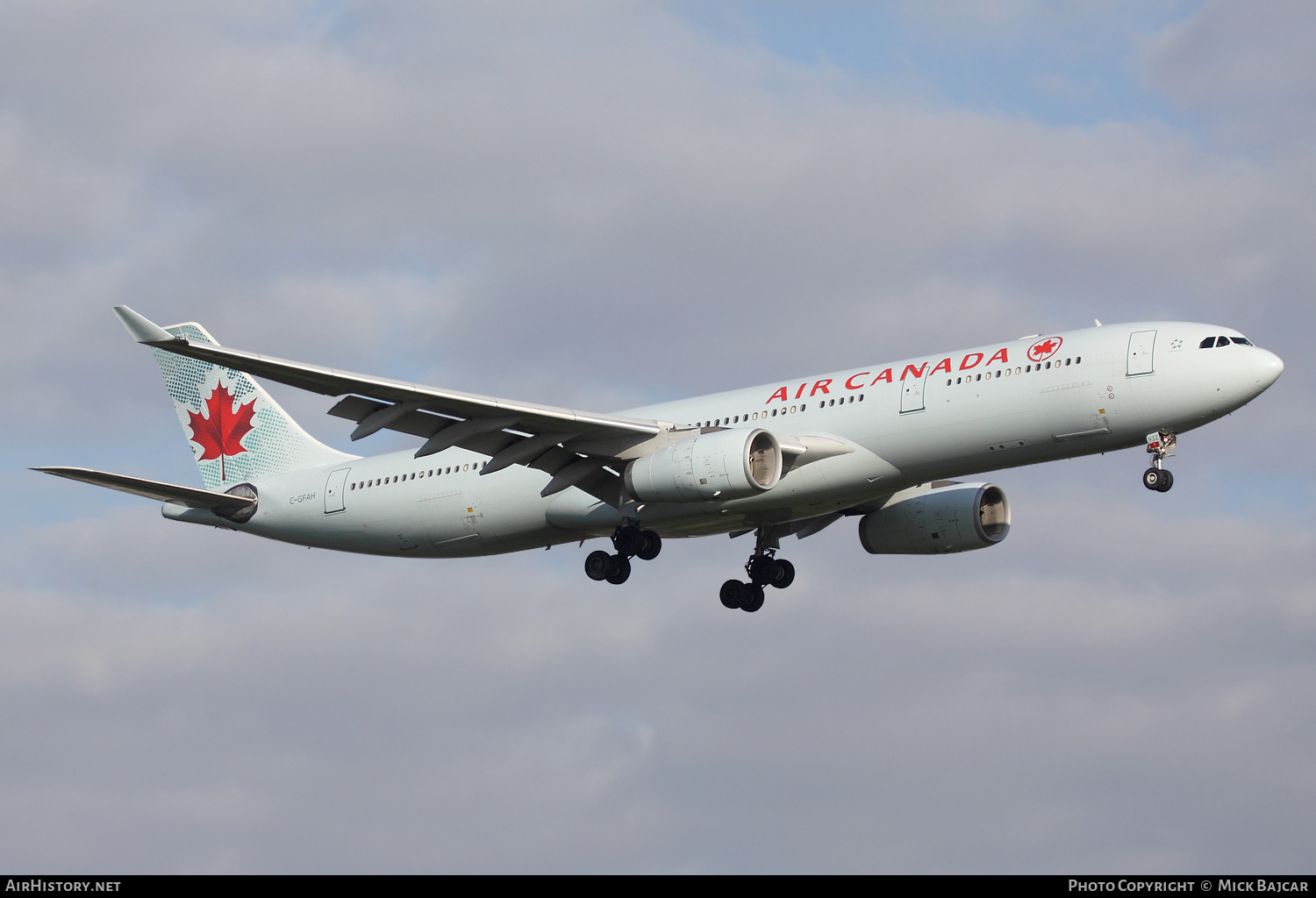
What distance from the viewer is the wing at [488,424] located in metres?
35.1

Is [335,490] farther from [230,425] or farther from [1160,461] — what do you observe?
[1160,461]

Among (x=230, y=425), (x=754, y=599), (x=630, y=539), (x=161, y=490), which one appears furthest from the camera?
(x=230, y=425)

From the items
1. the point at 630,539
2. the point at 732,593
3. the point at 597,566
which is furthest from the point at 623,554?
the point at 732,593

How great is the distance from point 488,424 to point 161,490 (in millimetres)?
10397

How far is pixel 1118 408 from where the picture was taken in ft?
119

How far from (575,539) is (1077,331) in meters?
13.7

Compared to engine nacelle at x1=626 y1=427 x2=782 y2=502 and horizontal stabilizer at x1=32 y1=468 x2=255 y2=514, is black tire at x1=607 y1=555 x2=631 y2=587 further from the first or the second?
horizontal stabilizer at x1=32 y1=468 x2=255 y2=514

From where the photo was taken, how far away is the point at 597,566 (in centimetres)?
4209

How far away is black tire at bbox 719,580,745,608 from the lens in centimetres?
4662

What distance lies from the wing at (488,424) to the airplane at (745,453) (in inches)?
2.2

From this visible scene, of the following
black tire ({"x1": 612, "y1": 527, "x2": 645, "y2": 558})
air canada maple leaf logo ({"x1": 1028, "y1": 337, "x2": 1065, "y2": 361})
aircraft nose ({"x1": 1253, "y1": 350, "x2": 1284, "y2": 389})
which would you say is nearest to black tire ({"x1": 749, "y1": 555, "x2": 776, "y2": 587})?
black tire ({"x1": 612, "y1": 527, "x2": 645, "y2": 558})

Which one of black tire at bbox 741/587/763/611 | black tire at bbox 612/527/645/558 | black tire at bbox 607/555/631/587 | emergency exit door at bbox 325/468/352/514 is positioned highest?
emergency exit door at bbox 325/468/352/514

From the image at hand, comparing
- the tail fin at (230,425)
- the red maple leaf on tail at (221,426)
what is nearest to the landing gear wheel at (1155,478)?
the tail fin at (230,425)
